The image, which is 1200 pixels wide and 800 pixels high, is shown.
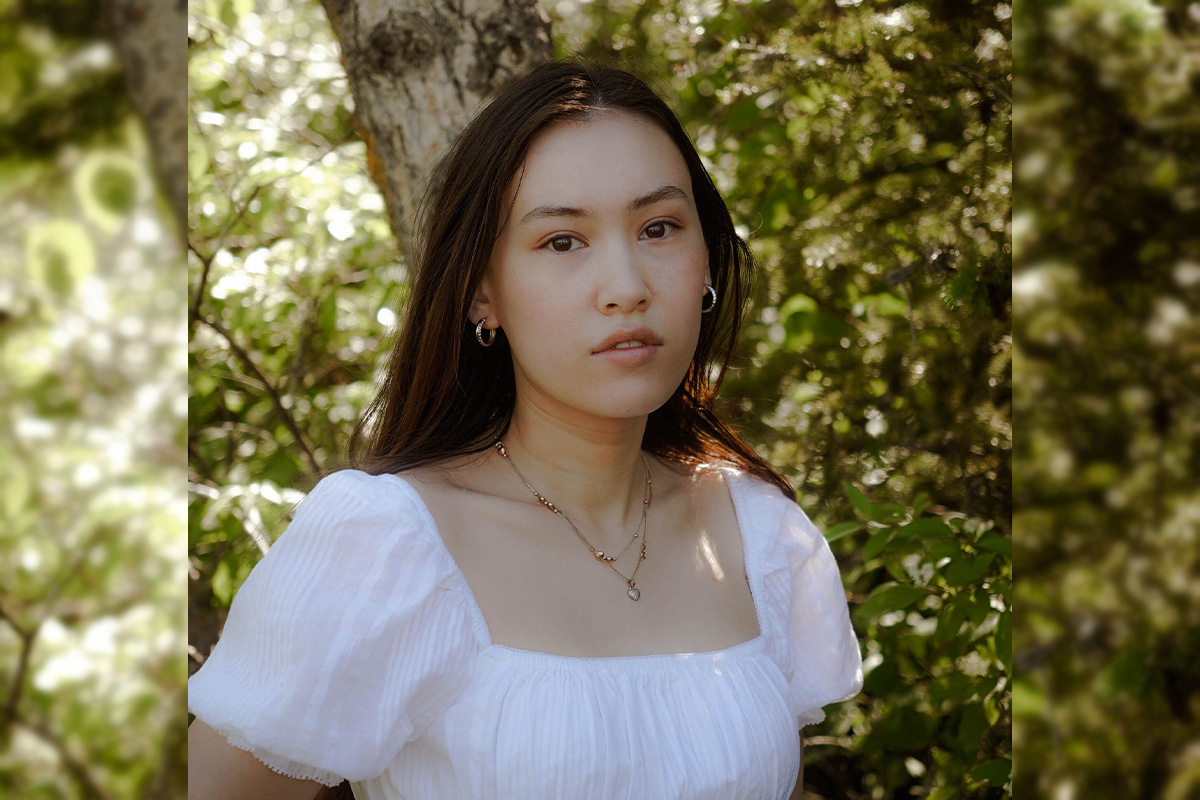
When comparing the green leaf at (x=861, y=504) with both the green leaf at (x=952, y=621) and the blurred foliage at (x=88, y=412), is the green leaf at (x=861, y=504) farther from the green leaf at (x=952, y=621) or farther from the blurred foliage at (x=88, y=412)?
the blurred foliage at (x=88, y=412)

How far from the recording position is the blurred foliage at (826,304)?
1.91m

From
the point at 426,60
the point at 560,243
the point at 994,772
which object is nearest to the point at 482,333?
the point at 560,243

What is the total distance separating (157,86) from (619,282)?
84 centimetres

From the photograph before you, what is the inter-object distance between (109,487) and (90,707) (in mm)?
142

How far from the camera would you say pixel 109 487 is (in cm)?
59

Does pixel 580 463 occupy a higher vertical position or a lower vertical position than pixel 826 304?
lower

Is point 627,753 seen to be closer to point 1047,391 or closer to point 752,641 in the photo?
point 752,641

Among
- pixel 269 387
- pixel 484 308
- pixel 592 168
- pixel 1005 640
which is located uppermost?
pixel 592 168

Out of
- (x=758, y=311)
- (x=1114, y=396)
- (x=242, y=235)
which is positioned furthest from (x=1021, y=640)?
(x=242, y=235)

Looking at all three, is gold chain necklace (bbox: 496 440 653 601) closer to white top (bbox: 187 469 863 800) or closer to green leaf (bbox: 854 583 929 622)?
white top (bbox: 187 469 863 800)

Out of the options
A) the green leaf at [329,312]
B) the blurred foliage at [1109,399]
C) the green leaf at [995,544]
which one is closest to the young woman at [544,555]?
the green leaf at [995,544]

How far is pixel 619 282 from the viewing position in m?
1.38

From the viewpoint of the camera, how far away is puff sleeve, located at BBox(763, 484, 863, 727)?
5.51 feet

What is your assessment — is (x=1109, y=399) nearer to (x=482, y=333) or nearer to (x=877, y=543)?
(x=877, y=543)
